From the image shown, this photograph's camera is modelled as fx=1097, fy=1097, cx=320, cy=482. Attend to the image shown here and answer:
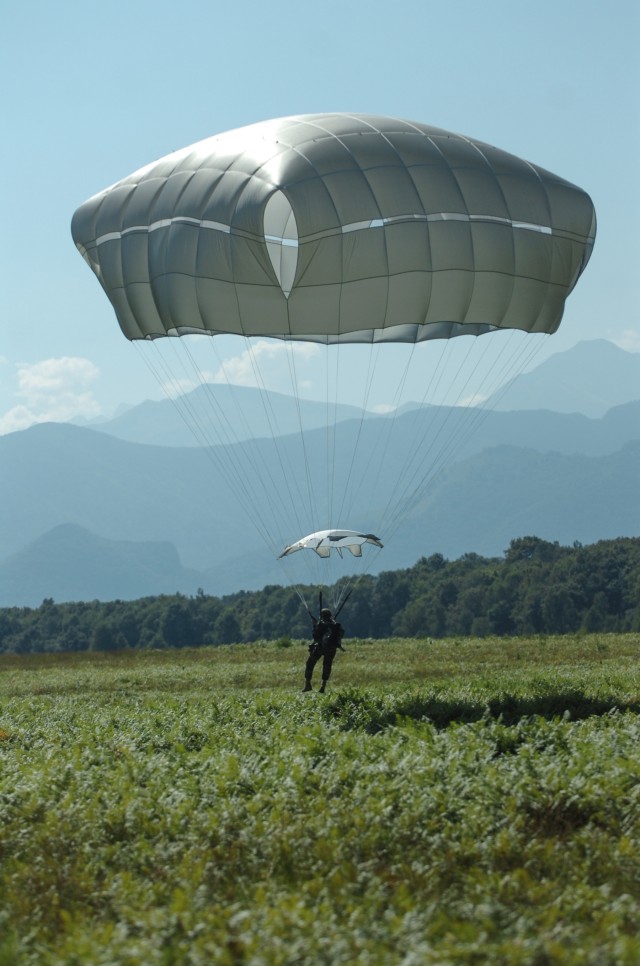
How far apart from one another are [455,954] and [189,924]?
92.9 inches

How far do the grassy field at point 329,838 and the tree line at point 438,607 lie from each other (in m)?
95.5

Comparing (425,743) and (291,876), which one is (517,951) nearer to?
(291,876)

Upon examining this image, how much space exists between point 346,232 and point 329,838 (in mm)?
11305

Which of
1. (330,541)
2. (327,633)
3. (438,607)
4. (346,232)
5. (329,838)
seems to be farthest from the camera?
(438,607)

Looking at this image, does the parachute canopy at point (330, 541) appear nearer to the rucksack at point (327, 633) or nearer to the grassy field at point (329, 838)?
the rucksack at point (327, 633)

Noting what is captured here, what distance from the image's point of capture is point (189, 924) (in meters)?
8.98

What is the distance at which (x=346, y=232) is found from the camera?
63.3ft

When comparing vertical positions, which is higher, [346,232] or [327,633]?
[346,232]

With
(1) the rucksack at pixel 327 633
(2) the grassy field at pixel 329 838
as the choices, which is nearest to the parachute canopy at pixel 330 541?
(1) the rucksack at pixel 327 633

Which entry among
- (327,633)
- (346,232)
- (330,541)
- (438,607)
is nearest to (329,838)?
(346,232)

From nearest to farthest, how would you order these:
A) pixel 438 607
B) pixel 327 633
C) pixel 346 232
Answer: pixel 346 232, pixel 327 633, pixel 438 607

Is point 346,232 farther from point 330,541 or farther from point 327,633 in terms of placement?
point 327,633

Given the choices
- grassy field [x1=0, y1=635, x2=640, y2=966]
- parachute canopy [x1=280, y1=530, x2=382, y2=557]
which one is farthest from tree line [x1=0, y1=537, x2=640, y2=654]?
grassy field [x1=0, y1=635, x2=640, y2=966]

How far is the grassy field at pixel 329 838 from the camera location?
8.45 metres
